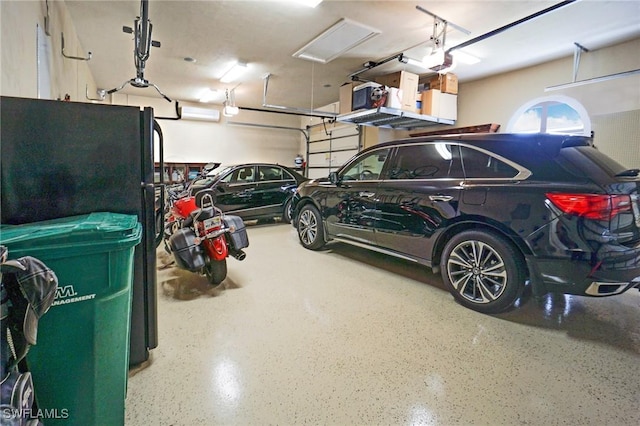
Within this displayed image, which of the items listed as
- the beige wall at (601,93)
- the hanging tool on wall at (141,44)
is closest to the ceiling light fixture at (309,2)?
the hanging tool on wall at (141,44)

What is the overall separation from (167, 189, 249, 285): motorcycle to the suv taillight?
2.63 meters

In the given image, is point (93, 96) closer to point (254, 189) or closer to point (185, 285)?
point (254, 189)

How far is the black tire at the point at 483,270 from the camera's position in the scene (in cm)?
221

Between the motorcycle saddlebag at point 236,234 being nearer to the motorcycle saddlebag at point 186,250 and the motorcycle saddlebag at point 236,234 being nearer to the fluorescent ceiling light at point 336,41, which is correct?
the motorcycle saddlebag at point 186,250

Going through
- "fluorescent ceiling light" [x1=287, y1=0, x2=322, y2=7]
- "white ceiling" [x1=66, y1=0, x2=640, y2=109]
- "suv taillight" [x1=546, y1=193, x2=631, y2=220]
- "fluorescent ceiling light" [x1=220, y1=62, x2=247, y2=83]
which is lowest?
"suv taillight" [x1=546, y1=193, x2=631, y2=220]

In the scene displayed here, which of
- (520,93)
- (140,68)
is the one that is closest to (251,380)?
(140,68)

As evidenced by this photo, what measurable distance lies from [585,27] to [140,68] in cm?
587

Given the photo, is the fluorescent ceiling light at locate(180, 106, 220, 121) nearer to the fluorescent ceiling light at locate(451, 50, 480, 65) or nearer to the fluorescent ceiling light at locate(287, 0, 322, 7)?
the fluorescent ceiling light at locate(287, 0, 322, 7)

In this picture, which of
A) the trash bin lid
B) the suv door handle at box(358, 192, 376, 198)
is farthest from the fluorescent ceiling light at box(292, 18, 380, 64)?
the trash bin lid

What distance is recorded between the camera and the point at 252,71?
5957mm

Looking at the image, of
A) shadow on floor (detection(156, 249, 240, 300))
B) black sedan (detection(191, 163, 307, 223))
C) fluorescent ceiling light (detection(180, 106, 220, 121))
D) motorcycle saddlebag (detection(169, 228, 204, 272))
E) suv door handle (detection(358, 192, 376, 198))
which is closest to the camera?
motorcycle saddlebag (detection(169, 228, 204, 272))

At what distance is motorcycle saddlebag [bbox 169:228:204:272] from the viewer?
2.49 metres

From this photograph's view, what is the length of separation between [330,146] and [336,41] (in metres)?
4.63

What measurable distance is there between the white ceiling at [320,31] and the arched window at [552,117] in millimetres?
541
